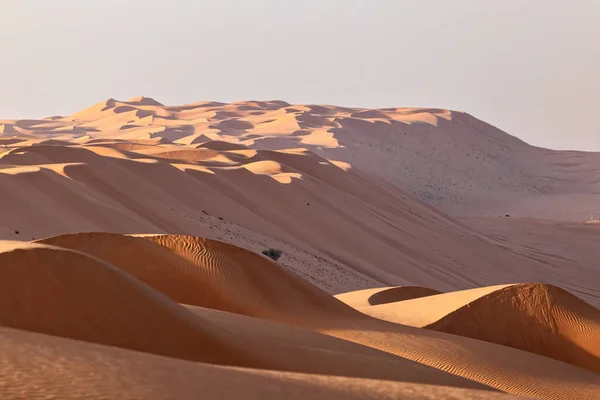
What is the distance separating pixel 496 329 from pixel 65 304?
8002 millimetres

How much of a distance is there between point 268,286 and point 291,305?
550mm

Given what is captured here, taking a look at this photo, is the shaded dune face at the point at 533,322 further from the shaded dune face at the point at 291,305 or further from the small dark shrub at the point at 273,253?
the small dark shrub at the point at 273,253

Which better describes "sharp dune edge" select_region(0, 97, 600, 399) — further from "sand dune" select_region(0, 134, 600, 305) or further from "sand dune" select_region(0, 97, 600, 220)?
"sand dune" select_region(0, 97, 600, 220)

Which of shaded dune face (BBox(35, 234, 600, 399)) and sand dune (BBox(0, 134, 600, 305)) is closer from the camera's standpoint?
shaded dune face (BBox(35, 234, 600, 399))

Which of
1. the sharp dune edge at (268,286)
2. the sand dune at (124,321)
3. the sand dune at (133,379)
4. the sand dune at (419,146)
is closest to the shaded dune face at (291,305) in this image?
the sharp dune edge at (268,286)

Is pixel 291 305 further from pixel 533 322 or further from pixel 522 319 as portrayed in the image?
pixel 533 322

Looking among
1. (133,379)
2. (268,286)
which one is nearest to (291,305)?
(268,286)

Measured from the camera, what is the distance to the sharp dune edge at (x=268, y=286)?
5754 millimetres

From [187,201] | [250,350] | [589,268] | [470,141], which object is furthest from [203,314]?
[470,141]

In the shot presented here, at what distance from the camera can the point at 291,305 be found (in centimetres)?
1269

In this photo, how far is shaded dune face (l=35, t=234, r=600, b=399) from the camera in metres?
10.4

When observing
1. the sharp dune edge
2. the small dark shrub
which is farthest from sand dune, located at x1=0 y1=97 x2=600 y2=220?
the small dark shrub

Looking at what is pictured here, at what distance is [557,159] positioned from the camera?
81938 millimetres

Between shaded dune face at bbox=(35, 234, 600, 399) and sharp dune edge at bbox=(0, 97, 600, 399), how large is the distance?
34mm
